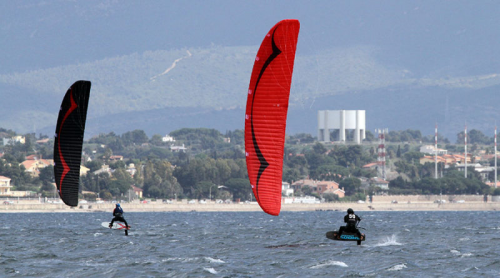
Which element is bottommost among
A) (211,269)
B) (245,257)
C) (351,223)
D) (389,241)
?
(211,269)

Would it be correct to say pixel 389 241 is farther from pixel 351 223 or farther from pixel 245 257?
pixel 351 223

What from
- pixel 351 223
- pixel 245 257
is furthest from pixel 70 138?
pixel 351 223

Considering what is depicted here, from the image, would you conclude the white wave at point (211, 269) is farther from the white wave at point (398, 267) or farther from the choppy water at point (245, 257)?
the white wave at point (398, 267)

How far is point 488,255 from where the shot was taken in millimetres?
49844

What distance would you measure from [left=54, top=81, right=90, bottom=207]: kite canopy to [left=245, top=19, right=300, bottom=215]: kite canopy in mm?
16563

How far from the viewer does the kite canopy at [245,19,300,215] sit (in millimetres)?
39719

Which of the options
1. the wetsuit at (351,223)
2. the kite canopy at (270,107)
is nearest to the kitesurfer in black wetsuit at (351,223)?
the wetsuit at (351,223)

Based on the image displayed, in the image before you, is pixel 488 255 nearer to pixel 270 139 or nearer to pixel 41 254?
pixel 270 139

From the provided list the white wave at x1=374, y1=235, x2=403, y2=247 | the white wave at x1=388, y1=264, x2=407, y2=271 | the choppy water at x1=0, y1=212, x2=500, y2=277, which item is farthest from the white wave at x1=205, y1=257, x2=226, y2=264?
the white wave at x1=374, y1=235, x2=403, y2=247

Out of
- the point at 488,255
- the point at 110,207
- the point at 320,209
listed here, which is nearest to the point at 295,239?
the point at 488,255

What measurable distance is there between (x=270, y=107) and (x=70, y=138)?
1813 centimetres

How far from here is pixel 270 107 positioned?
131ft

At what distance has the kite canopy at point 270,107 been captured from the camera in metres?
39.7

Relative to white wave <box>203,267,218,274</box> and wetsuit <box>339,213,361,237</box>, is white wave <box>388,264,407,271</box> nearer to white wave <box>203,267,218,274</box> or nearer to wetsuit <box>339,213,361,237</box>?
wetsuit <box>339,213,361,237</box>
